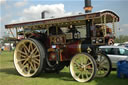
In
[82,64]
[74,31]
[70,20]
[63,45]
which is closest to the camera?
[82,64]

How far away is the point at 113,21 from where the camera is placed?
Result: 6859mm

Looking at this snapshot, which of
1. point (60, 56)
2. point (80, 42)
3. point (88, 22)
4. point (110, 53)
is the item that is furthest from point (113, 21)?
point (110, 53)

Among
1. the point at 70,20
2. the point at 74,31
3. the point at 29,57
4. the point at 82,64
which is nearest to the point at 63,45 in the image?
the point at 74,31

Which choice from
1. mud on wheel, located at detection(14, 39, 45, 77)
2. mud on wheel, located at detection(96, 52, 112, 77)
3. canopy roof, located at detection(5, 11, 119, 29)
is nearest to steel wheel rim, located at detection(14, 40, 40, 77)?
mud on wheel, located at detection(14, 39, 45, 77)

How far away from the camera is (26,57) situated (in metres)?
7.79

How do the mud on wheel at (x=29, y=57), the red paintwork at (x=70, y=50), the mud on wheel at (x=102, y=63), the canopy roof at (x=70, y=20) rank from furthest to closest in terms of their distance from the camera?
the mud on wheel at (x=102, y=63), the mud on wheel at (x=29, y=57), the red paintwork at (x=70, y=50), the canopy roof at (x=70, y=20)

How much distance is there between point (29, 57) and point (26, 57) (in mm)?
264

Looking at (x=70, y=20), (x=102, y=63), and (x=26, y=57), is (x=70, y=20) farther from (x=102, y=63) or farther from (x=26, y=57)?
(x=26, y=57)

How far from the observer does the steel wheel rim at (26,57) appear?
7.44 meters

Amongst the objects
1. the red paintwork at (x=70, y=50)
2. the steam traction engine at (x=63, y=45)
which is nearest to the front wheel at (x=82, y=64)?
the steam traction engine at (x=63, y=45)

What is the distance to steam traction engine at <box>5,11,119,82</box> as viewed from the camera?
6.43 m

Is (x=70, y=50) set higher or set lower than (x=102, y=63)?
higher

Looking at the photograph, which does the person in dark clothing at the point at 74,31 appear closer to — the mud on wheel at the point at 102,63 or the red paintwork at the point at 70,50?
the red paintwork at the point at 70,50

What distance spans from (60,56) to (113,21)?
2.57 meters
